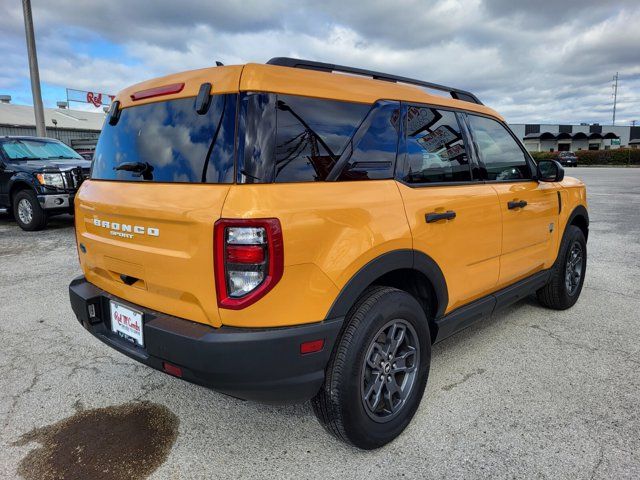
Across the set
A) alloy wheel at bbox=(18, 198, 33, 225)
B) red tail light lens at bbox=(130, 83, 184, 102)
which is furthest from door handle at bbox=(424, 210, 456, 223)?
alloy wheel at bbox=(18, 198, 33, 225)

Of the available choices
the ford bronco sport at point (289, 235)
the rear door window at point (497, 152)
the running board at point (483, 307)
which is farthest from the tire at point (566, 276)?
the ford bronco sport at point (289, 235)

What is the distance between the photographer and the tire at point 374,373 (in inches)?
84.5

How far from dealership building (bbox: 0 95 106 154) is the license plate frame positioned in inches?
1004

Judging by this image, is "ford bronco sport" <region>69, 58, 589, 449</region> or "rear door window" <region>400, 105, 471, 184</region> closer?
"ford bronco sport" <region>69, 58, 589, 449</region>

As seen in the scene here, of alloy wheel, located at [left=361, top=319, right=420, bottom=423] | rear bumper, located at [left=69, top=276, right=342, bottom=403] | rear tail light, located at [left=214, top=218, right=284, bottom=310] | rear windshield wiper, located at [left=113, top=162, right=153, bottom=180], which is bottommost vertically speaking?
alloy wheel, located at [left=361, top=319, right=420, bottom=423]

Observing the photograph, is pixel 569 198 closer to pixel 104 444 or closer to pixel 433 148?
pixel 433 148

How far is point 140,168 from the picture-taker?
239 cm

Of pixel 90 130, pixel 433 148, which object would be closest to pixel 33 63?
pixel 433 148

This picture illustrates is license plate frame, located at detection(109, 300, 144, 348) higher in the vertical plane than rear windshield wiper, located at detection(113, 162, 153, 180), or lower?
lower

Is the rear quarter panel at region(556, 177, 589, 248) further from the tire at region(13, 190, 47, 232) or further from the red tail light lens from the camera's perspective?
the tire at region(13, 190, 47, 232)

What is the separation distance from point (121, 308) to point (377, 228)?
1.38m

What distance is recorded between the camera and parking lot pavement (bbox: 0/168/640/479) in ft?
7.41

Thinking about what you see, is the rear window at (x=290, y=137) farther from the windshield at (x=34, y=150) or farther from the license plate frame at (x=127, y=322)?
the windshield at (x=34, y=150)

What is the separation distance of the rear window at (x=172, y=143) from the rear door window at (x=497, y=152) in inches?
72.9
